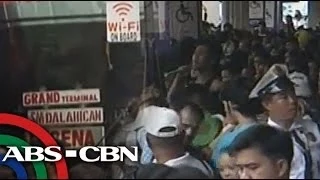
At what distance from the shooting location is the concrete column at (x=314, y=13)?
209cm

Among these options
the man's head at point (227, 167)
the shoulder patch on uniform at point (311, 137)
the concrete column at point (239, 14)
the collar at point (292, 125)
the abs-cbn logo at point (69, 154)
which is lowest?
the man's head at point (227, 167)

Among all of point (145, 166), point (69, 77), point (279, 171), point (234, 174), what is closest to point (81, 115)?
point (69, 77)

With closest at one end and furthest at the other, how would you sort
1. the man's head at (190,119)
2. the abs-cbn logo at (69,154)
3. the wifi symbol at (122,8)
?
the wifi symbol at (122,8), the abs-cbn logo at (69,154), the man's head at (190,119)

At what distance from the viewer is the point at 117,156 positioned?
6.61 ft

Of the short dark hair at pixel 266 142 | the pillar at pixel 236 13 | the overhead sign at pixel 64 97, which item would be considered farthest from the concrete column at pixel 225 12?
the overhead sign at pixel 64 97

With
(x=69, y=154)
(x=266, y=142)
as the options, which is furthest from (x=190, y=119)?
(x=69, y=154)

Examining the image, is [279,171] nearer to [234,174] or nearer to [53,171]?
[234,174]

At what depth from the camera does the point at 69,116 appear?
1980 mm

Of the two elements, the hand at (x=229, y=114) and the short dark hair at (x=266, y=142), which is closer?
the short dark hair at (x=266, y=142)

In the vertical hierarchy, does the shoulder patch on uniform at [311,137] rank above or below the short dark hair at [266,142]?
below

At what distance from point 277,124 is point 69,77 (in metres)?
0.65

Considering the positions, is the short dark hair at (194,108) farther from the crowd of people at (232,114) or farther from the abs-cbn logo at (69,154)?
the abs-cbn logo at (69,154)

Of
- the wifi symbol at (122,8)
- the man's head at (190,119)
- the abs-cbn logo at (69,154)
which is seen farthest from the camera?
the man's head at (190,119)

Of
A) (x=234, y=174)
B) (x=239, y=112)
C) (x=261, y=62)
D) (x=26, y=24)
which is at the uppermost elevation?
(x=26, y=24)
